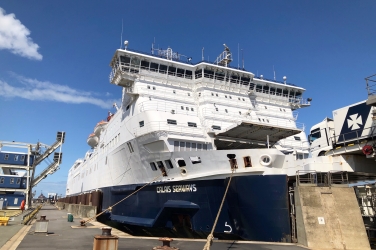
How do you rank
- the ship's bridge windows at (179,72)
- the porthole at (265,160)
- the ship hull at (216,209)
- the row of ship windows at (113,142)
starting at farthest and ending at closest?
1. the row of ship windows at (113,142)
2. the ship's bridge windows at (179,72)
3. the porthole at (265,160)
4. the ship hull at (216,209)

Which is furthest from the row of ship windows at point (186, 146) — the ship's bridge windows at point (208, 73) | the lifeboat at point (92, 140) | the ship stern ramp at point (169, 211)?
the lifeboat at point (92, 140)

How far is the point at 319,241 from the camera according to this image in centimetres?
1007

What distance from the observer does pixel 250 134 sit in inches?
700

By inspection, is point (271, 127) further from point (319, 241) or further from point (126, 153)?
point (126, 153)

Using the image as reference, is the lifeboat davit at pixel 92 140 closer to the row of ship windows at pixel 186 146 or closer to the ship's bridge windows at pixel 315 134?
the row of ship windows at pixel 186 146

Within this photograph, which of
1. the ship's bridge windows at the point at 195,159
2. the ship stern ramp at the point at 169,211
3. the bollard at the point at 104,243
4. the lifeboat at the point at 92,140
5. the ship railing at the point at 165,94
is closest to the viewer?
the bollard at the point at 104,243

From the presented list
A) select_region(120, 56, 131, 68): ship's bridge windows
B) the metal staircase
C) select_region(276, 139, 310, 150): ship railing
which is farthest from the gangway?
select_region(276, 139, 310, 150): ship railing

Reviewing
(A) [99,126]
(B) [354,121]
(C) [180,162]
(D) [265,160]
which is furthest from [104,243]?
(A) [99,126]

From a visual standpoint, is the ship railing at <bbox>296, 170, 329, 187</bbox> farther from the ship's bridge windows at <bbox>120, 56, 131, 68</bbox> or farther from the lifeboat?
the lifeboat

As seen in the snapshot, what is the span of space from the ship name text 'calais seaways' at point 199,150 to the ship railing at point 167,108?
0.08 meters

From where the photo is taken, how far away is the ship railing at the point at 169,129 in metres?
17.0

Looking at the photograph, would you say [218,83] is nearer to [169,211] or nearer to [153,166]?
[153,166]

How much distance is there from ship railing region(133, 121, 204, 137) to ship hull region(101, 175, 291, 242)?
10.6 feet

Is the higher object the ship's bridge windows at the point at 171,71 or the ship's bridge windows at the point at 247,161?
the ship's bridge windows at the point at 171,71
